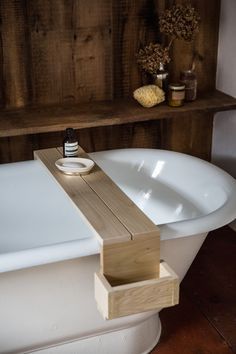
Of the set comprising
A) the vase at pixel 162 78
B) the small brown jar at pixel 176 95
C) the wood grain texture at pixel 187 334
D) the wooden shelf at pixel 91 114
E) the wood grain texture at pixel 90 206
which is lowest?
the wood grain texture at pixel 187 334

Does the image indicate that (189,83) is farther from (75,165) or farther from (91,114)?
(75,165)

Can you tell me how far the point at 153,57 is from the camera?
8.34 ft

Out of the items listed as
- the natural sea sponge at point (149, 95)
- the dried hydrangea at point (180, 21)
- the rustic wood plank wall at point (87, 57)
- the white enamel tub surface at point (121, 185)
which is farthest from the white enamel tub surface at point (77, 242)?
the dried hydrangea at point (180, 21)

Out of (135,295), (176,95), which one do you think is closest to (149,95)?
(176,95)

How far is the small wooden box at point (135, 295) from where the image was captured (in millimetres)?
1588

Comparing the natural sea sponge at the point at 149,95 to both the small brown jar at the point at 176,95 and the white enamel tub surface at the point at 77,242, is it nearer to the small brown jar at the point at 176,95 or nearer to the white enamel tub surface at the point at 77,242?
the small brown jar at the point at 176,95

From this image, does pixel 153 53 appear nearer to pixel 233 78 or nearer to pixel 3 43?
pixel 233 78

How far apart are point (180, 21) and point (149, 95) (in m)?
0.32

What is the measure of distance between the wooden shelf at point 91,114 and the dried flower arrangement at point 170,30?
18cm

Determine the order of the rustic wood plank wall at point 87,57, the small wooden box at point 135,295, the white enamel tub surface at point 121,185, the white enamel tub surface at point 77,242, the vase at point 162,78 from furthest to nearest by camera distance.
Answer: the vase at point 162,78 < the rustic wood plank wall at point 87,57 < the white enamel tub surface at point 121,185 < the white enamel tub surface at point 77,242 < the small wooden box at point 135,295

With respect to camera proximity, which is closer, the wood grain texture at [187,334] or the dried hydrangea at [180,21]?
the wood grain texture at [187,334]

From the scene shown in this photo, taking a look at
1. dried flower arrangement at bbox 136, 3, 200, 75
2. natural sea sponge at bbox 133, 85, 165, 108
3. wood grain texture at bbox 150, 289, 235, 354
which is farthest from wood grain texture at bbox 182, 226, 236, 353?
dried flower arrangement at bbox 136, 3, 200, 75

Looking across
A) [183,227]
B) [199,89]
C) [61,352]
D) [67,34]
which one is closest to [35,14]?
[67,34]

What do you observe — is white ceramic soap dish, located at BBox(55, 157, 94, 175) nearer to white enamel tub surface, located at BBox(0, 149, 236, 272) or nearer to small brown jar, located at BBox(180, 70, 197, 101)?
white enamel tub surface, located at BBox(0, 149, 236, 272)
